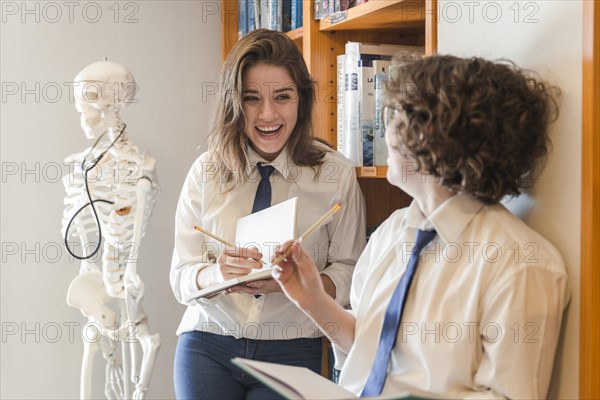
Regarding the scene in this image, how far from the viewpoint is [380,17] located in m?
2.04

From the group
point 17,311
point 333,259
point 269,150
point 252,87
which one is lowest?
point 17,311

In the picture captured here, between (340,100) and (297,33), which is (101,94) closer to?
(297,33)

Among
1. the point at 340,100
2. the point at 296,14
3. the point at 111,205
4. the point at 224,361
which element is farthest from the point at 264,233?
the point at 296,14

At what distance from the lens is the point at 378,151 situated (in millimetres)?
2061

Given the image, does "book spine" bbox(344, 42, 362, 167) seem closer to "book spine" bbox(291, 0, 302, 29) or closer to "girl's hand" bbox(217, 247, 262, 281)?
"book spine" bbox(291, 0, 302, 29)

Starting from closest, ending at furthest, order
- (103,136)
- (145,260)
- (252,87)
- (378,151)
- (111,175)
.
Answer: (252,87) → (378,151) → (111,175) → (103,136) → (145,260)

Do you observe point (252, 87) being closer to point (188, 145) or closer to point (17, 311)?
point (188, 145)

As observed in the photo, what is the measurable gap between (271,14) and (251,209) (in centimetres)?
97

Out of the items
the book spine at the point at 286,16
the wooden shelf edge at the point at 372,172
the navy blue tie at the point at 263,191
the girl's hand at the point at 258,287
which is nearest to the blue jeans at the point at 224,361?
the girl's hand at the point at 258,287

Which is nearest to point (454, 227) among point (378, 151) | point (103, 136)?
point (378, 151)

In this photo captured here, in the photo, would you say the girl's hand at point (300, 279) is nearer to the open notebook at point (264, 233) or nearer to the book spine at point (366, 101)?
the open notebook at point (264, 233)

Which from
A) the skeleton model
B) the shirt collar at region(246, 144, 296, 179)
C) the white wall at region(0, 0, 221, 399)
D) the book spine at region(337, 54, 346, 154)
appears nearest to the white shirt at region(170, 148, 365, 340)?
the shirt collar at region(246, 144, 296, 179)

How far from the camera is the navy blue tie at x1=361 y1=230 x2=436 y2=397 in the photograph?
1275 mm

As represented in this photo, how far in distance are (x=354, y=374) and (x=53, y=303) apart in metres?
1.81
